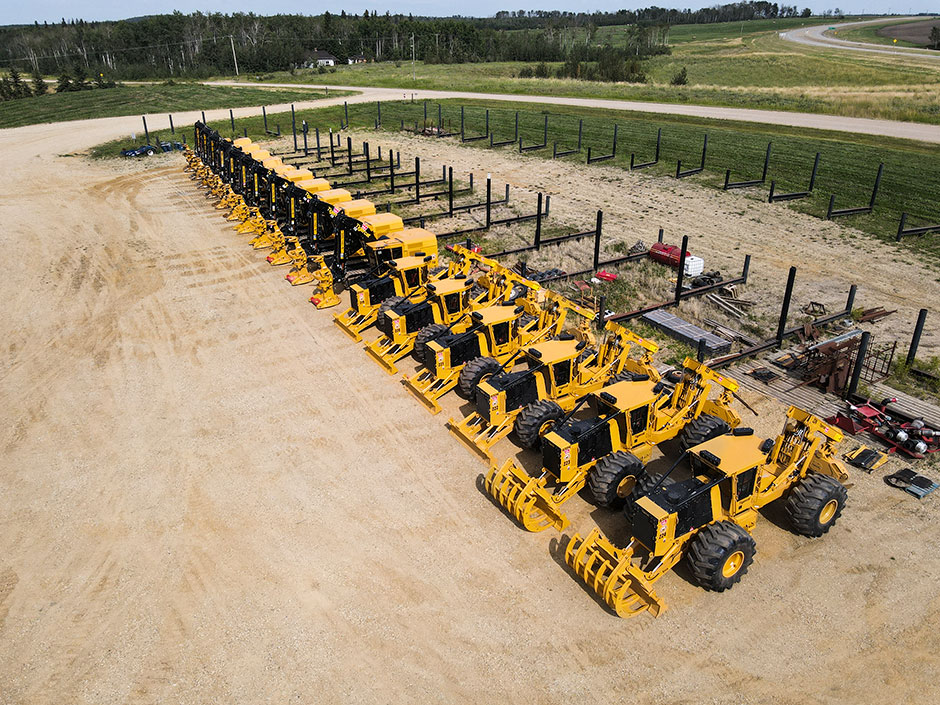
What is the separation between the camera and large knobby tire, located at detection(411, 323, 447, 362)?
51.4 ft

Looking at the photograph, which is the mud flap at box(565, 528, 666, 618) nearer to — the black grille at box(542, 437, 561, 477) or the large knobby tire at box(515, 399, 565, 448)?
the black grille at box(542, 437, 561, 477)

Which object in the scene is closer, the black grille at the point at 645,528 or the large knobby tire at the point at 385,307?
the black grille at the point at 645,528

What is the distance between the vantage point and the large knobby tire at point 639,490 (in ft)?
31.5

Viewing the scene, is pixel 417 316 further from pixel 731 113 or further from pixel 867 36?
pixel 867 36

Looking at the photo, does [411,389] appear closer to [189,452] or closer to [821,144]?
[189,452]

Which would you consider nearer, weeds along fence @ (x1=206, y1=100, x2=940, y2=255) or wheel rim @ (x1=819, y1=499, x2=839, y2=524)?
wheel rim @ (x1=819, y1=499, x2=839, y2=524)

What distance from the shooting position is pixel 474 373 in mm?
14133

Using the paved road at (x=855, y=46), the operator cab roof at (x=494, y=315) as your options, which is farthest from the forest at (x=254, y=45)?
the operator cab roof at (x=494, y=315)

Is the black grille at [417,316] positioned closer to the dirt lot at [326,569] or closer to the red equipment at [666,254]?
the dirt lot at [326,569]

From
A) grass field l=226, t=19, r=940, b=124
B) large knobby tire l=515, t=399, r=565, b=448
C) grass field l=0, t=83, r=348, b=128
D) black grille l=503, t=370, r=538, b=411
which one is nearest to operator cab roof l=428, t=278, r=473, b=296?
black grille l=503, t=370, r=538, b=411

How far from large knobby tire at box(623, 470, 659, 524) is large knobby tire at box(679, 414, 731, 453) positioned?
4.72ft

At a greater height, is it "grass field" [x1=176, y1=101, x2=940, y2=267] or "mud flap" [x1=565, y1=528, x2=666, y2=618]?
"grass field" [x1=176, y1=101, x2=940, y2=267]

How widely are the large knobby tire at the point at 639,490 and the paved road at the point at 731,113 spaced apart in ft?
128

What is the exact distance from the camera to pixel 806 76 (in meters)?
78.2
